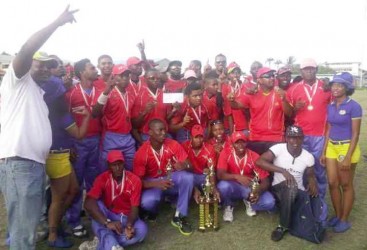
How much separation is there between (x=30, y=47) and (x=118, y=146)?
2746 mm

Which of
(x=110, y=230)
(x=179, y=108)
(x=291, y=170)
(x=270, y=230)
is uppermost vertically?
(x=179, y=108)

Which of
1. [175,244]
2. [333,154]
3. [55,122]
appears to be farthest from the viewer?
[333,154]

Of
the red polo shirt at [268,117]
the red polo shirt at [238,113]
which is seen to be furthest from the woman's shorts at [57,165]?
the red polo shirt at [238,113]

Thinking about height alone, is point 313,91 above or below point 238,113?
above

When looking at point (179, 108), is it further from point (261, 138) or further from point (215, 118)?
point (261, 138)

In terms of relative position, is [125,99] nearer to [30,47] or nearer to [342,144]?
[30,47]

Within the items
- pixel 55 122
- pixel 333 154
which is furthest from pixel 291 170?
pixel 55 122

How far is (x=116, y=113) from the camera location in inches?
208

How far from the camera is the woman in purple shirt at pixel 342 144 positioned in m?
4.78

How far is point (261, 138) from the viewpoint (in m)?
5.64

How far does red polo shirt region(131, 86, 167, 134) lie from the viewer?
18.3 ft

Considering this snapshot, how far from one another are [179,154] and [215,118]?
4.21 ft

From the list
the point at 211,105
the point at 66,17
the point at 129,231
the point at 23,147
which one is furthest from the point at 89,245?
the point at 211,105

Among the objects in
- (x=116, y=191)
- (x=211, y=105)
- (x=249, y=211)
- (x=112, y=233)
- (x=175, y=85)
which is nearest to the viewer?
(x=112, y=233)
